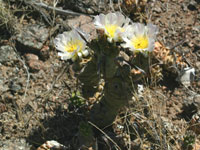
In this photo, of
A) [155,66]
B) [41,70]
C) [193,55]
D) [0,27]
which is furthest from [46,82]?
[193,55]

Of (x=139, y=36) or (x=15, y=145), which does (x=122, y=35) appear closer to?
(x=139, y=36)

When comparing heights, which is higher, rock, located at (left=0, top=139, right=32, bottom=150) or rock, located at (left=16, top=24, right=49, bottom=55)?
rock, located at (left=16, top=24, right=49, bottom=55)

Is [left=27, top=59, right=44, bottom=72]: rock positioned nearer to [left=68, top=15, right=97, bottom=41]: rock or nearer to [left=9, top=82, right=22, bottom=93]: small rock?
[left=9, top=82, right=22, bottom=93]: small rock

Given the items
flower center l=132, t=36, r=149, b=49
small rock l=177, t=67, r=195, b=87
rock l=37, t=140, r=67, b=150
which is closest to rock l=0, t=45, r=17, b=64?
rock l=37, t=140, r=67, b=150

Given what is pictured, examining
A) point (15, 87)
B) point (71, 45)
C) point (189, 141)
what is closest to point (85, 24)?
point (15, 87)

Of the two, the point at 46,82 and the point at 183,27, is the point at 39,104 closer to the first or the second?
the point at 46,82

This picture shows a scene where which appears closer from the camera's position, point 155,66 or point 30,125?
point 30,125

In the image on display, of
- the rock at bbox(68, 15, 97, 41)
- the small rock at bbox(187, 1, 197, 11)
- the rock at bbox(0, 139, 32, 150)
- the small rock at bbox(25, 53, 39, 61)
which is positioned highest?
the small rock at bbox(187, 1, 197, 11)

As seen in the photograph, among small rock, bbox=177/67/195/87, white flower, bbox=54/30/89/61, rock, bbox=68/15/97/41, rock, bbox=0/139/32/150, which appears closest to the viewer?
white flower, bbox=54/30/89/61

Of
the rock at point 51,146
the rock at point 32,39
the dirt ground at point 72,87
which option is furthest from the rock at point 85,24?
the rock at point 51,146
